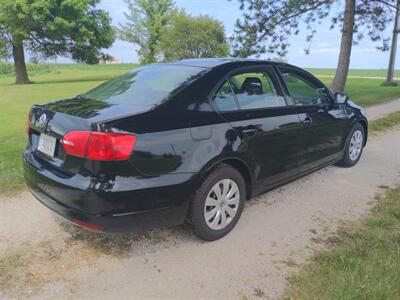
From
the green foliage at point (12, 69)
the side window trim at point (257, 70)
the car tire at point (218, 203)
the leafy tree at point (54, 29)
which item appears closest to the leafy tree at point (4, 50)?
the leafy tree at point (54, 29)

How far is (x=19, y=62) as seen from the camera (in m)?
31.4

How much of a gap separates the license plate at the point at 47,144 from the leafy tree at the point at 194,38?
3613cm

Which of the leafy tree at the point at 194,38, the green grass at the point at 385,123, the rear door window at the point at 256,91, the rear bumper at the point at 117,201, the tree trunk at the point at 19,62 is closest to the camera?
the rear bumper at the point at 117,201

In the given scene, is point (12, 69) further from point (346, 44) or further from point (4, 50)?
point (346, 44)

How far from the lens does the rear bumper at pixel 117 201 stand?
2.64 m

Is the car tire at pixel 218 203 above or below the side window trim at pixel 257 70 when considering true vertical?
below

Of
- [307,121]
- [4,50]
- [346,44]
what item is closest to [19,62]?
[4,50]

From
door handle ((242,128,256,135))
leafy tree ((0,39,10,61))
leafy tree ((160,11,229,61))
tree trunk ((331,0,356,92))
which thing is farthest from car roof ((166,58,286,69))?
leafy tree ((160,11,229,61))

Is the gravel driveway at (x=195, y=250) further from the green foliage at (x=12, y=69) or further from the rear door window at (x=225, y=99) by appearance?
the green foliage at (x=12, y=69)

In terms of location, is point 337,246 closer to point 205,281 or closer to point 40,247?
point 205,281

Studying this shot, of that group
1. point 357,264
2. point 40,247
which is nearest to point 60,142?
point 40,247

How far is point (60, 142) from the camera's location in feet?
9.34

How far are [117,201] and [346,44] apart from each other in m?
13.3

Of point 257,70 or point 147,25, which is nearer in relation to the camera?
point 257,70
